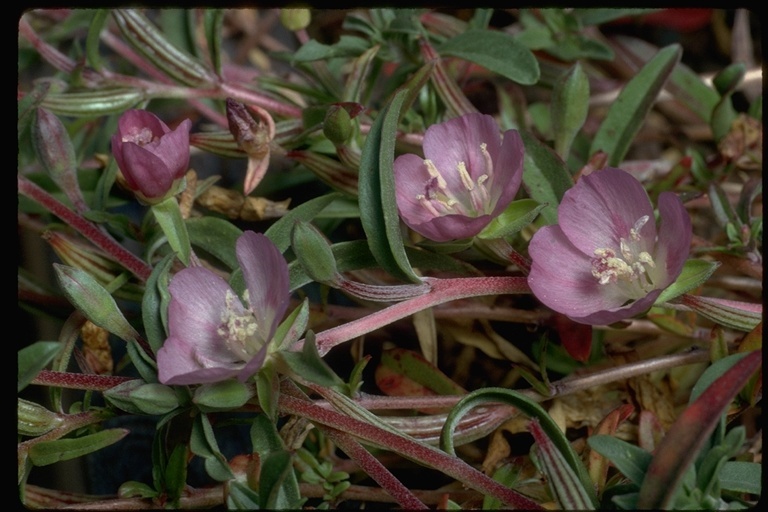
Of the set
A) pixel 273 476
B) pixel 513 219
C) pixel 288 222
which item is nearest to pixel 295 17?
pixel 288 222

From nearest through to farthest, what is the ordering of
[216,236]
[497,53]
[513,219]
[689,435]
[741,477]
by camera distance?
[689,435] → [741,477] → [513,219] → [216,236] → [497,53]

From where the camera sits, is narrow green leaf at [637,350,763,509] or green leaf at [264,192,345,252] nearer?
narrow green leaf at [637,350,763,509]

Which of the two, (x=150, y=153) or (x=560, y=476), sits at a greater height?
(x=150, y=153)

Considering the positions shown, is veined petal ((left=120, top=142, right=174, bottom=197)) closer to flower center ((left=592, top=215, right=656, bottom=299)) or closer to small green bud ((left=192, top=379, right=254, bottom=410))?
small green bud ((left=192, top=379, right=254, bottom=410))

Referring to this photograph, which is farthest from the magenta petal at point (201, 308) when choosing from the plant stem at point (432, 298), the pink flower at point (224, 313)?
the plant stem at point (432, 298)

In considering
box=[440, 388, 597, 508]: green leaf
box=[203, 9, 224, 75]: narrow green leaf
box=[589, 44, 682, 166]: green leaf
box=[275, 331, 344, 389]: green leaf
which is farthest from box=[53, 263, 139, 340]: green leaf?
box=[589, 44, 682, 166]: green leaf

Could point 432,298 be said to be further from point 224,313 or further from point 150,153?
point 150,153

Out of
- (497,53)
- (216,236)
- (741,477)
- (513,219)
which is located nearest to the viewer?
(741,477)
